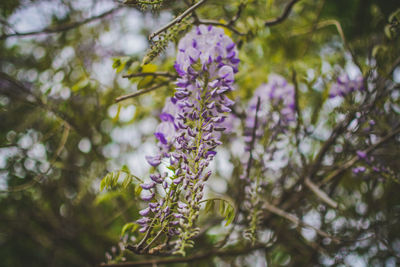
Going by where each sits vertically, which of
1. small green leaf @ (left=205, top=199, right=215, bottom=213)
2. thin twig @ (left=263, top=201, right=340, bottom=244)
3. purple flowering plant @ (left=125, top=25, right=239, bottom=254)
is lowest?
thin twig @ (left=263, top=201, right=340, bottom=244)

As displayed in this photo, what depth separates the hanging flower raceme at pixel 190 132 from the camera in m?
0.70

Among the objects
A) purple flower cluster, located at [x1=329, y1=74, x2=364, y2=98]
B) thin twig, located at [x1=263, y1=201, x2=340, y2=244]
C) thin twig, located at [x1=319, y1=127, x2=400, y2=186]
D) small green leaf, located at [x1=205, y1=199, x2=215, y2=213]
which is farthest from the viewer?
purple flower cluster, located at [x1=329, y1=74, x2=364, y2=98]

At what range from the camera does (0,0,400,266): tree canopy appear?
2.69 ft

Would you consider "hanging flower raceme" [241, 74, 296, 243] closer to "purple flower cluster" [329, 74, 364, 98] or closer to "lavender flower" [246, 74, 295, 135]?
"lavender flower" [246, 74, 295, 135]

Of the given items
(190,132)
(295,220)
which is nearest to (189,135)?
(190,132)

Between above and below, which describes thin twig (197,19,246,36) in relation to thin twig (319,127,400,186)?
above

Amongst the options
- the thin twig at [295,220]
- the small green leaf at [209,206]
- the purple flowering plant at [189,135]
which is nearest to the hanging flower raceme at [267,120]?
the thin twig at [295,220]

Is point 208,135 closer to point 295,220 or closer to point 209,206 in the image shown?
point 209,206

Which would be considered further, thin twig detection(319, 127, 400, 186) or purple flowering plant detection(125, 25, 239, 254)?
thin twig detection(319, 127, 400, 186)

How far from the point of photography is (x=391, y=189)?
168 cm

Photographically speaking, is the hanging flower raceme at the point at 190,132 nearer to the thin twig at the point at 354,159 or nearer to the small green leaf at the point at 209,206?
the small green leaf at the point at 209,206

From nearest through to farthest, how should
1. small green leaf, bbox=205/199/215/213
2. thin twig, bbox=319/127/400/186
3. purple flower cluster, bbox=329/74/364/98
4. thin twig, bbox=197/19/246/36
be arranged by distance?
1. small green leaf, bbox=205/199/215/213
2. thin twig, bbox=197/19/246/36
3. thin twig, bbox=319/127/400/186
4. purple flower cluster, bbox=329/74/364/98

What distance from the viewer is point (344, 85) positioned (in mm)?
1438

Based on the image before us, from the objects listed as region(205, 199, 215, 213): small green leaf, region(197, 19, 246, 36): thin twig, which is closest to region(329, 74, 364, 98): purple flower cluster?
region(197, 19, 246, 36): thin twig
